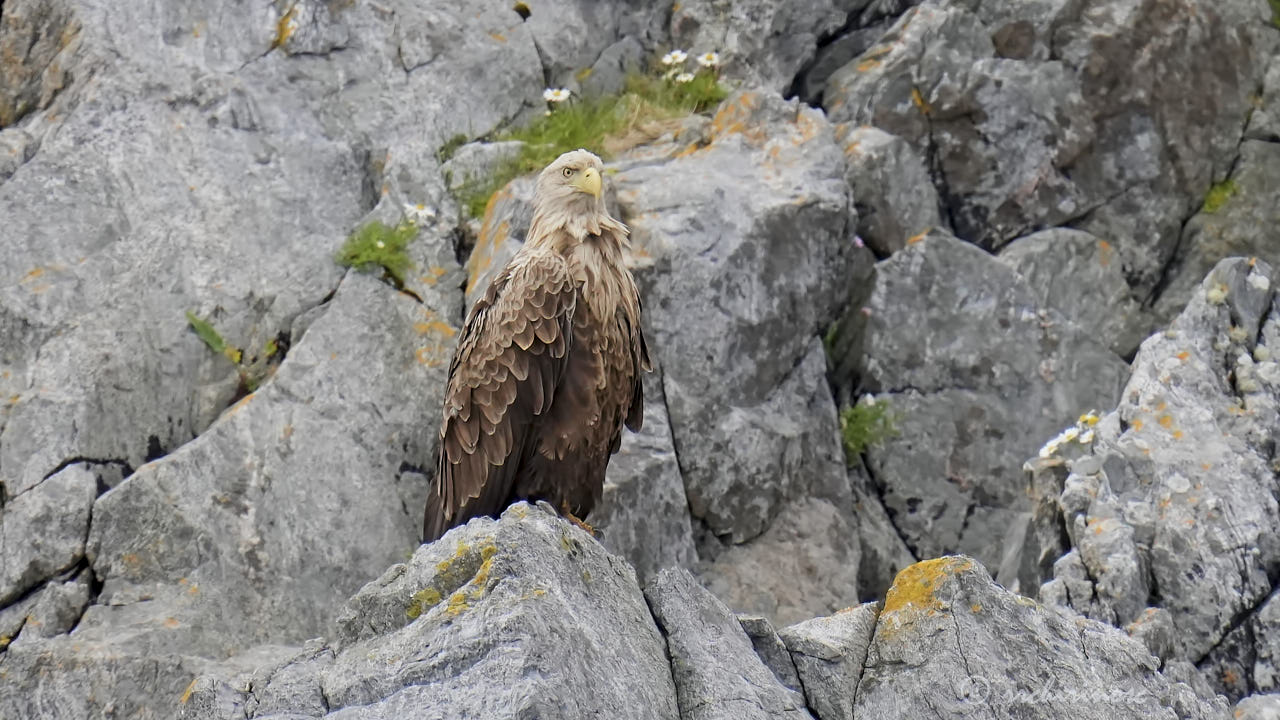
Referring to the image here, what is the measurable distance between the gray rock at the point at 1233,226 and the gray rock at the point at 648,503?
3928mm

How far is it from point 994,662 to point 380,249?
15.7 feet

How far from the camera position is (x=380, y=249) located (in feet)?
28.1

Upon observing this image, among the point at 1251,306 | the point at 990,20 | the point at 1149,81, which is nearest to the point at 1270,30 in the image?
the point at 1149,81

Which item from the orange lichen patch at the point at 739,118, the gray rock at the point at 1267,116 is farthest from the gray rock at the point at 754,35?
the gray rock at the point at 1267,116

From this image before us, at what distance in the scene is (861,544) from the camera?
855cm

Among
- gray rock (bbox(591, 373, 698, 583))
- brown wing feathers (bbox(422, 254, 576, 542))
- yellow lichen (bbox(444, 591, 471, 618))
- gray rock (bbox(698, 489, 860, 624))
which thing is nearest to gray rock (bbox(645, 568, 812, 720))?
yellow lichen (bbox(444, 591, 471, 618))

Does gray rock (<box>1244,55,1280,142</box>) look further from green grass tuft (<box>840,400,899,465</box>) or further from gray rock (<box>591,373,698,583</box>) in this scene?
gray rock (<box>591,373,698,583</box>)

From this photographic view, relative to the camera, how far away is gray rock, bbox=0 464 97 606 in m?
7.09

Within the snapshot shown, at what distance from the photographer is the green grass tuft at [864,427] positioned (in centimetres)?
881

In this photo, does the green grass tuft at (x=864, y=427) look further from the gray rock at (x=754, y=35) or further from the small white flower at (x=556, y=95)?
the small white flower at (x=556, y=95)

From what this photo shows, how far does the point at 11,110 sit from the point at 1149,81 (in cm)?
788

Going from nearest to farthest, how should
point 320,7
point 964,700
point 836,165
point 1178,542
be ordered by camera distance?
point 964,700 < point 1178,542 < point 836,165 < point 320,7

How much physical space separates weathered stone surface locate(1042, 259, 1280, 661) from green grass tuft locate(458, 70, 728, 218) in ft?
12.6

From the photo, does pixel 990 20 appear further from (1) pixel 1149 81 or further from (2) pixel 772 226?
(2) pixel 772 226
